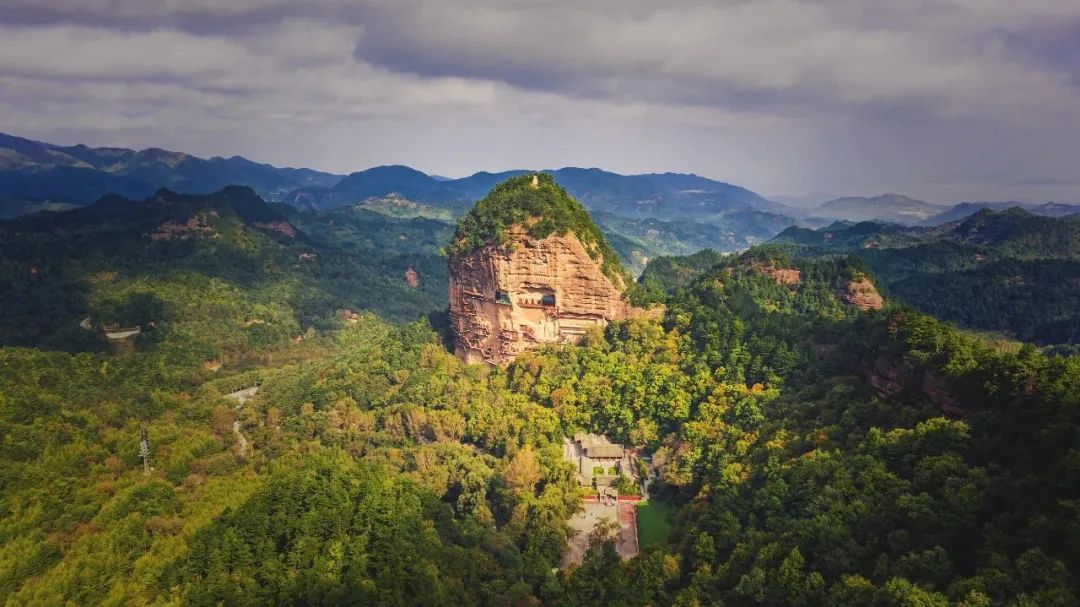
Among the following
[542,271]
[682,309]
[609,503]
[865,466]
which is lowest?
[609,503]

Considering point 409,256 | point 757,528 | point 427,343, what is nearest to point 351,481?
point 757,528

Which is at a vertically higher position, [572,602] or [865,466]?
[865,466]

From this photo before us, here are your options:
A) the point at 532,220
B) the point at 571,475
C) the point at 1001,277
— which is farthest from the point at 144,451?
the point at 1001,277

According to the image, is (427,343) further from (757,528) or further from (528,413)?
(757,528)

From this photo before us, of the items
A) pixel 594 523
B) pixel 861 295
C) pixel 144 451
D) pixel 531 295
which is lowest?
pixel 594 523

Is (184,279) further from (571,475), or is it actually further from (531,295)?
(571,475)

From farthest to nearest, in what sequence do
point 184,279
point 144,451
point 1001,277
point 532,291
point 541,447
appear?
point 1001,277 → point 184,279 → point 532,291 → point 541,447 → point 144,451

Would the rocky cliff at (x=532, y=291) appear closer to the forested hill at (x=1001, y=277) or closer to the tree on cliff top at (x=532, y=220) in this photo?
the tree on cliff top at (x=532, y=220)

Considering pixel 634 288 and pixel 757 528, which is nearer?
pixel 757 528
